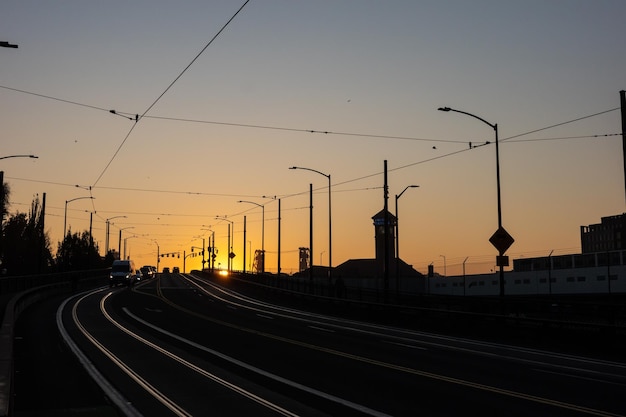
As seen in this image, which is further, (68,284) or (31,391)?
(68,284)

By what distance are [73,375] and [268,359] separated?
5415 millimetres

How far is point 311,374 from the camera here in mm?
16984

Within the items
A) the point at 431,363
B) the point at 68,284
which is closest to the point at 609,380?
the point at 431,363

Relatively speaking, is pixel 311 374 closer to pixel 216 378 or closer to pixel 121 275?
pixel 216 378

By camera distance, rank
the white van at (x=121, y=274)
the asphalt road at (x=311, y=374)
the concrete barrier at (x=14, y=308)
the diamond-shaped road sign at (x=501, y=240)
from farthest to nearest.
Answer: the white van at (x=121, y=274)
the diamond-shaped road sign at (x=501, y=240)
the asphalt road at (x=311, y=374)
the concrete barrier at (x=14, y=308)

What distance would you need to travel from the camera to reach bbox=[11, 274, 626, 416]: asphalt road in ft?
42.0

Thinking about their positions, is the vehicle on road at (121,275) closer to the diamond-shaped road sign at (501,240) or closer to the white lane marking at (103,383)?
the white lane marking at (103,383)

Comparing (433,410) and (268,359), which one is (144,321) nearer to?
(268,359)

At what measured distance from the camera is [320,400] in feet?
44.0

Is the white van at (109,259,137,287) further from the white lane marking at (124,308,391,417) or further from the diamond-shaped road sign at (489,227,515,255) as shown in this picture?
the diamond-shaped road sign at (489,227,515,255)

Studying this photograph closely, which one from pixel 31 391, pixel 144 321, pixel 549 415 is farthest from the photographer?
pixel 144 321

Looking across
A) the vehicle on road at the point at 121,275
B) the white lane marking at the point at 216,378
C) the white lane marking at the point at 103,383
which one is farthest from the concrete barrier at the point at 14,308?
the white lane marking at the point at 216,378

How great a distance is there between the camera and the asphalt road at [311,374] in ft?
42.0

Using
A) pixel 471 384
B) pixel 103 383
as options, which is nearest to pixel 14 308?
pixel 103 383
